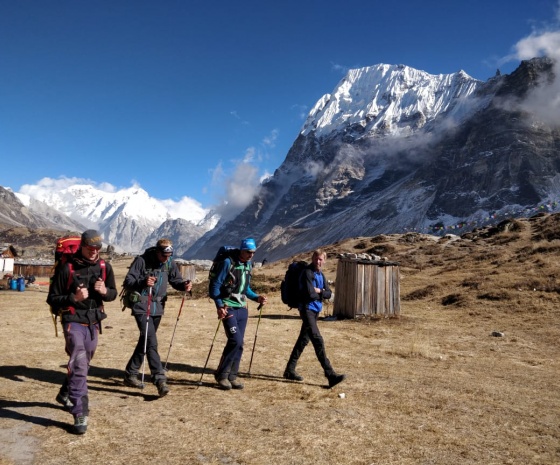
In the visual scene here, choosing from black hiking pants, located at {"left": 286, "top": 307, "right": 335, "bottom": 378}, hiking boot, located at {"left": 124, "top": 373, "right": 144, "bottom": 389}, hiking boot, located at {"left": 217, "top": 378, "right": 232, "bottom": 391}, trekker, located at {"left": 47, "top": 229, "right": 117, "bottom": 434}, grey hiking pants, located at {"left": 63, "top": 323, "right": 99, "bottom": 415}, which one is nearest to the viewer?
grey hiking pants, located at {"left": 63, "top": 323, "right": 99, "bottom": 415}

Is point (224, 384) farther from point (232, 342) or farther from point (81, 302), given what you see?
point (81, 302)

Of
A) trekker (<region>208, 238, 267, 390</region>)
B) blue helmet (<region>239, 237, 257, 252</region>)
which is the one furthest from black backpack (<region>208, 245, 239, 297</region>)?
blue helmet (<region>239, 237, 257, 252</region>)

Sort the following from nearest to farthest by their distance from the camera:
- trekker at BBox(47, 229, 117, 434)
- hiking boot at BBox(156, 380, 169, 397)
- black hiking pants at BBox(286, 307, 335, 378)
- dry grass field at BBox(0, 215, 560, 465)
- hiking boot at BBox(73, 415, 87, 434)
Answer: dry grass field at BBox(0, 215, 560, 465), hiking boot at BBox(73, 415, 87, 434), trekker at BBox(47, 229, 117, 434), hiking boot at BBox(156, 380, 169, 397), black hiking pants at BBox(286, 307, 335, 378)

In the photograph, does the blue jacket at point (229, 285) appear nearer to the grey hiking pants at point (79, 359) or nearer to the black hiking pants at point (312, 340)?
the black hiking pants at point (312, 340)

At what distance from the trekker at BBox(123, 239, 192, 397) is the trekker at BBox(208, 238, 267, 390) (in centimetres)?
59

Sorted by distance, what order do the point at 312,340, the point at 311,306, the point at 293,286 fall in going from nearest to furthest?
the point at 312,340
the point at 311,306
the point at 293,286

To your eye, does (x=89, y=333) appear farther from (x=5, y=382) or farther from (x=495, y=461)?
(x=495, y=461)

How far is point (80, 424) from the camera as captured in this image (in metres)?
5.40

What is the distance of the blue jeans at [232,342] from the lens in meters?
7.65

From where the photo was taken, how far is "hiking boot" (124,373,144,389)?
293 inches

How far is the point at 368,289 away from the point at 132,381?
11.9 meters

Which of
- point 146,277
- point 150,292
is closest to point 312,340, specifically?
point 150,292

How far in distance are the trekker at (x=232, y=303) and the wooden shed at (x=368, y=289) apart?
10.3 m

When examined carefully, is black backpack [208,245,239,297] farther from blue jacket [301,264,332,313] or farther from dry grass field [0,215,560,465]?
dry grass field [0,215,560,465]
